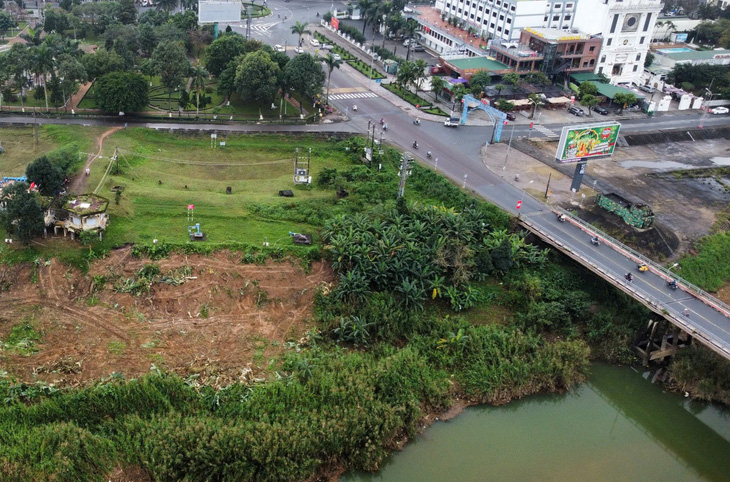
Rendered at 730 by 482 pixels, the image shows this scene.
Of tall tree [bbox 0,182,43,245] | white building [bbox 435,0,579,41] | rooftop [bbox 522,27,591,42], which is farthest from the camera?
white building [bbox 435,0,579,41]

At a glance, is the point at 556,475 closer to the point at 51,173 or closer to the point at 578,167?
the point at 578,167

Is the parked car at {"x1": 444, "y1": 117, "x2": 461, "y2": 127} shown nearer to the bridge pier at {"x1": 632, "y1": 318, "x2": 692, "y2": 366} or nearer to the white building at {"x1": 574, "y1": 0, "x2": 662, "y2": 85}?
the white building at {"x1": 574, "y1": 0, "x2": 662, "y2": 85}

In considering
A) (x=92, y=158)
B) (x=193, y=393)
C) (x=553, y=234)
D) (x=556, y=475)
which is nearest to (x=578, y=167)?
(x=553, y=234)

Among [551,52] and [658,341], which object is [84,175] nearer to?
[658,341]

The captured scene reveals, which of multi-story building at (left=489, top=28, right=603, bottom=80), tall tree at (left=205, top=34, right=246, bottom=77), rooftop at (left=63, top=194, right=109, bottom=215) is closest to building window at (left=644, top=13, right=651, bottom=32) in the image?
multi-story building at (left=489, top=28, right=603, bottom=80)

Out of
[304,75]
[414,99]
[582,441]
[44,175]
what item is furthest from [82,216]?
[414,99]

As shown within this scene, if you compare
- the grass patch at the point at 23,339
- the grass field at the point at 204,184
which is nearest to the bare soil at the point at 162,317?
the grass patch at the point at 23,339
